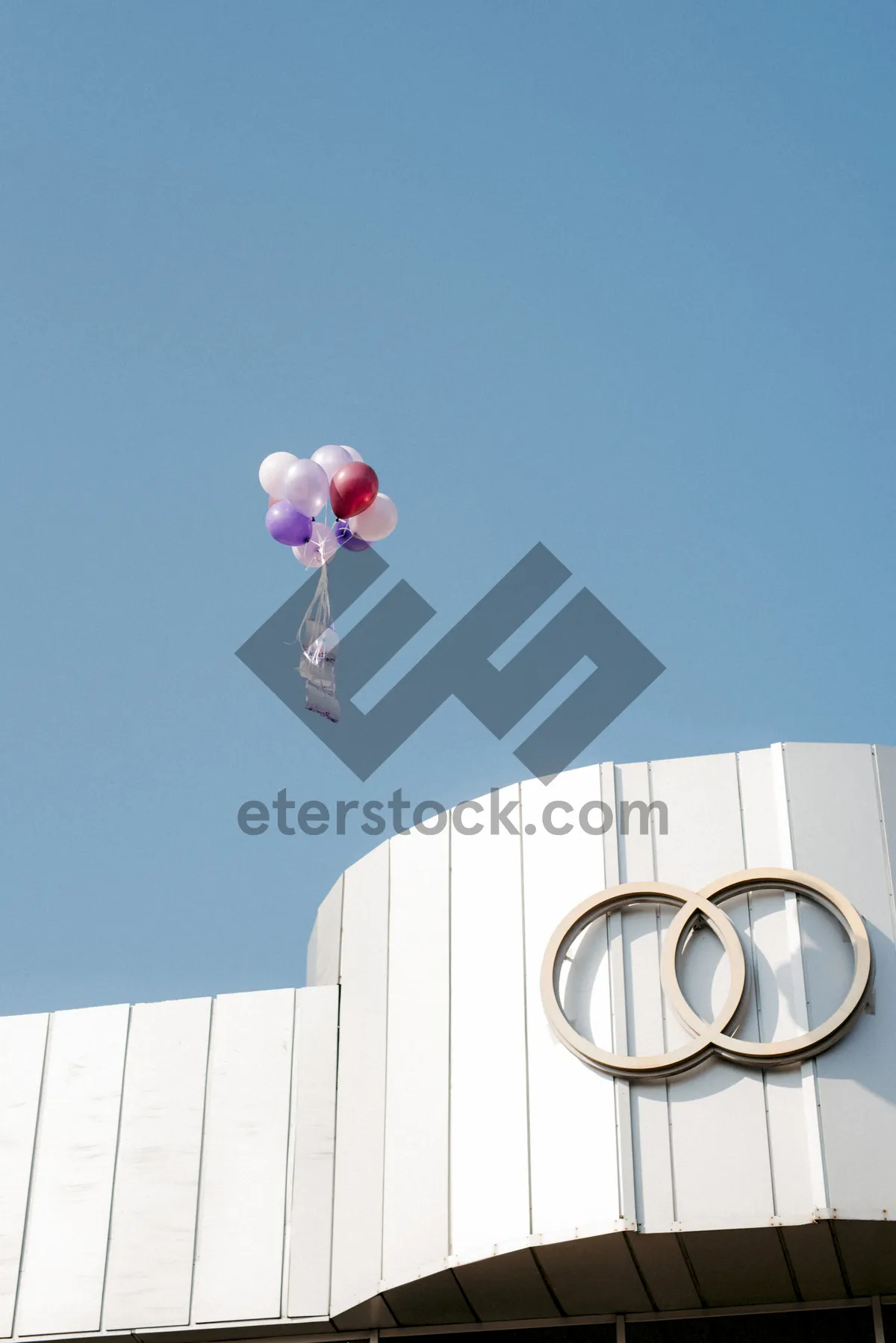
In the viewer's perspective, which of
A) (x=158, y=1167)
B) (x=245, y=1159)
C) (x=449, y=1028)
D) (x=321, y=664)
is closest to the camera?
(x=449, y=1028)

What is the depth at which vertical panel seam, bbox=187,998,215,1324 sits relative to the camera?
12273 mm

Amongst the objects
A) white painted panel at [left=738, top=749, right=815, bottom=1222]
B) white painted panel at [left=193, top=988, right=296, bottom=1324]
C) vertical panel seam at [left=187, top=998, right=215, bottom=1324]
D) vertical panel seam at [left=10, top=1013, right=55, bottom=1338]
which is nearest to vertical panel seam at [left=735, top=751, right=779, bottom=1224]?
white painted panel at [left=738, top=749, right=815, bottom=1222]

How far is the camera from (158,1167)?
12.7m

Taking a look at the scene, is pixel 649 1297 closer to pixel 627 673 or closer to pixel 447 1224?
pixel 447 1224

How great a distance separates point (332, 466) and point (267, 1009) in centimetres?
439

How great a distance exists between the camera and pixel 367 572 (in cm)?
1505

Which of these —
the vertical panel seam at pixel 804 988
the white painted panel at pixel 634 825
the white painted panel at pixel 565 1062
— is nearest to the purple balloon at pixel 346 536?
the white painted panel at pixel 565 1062

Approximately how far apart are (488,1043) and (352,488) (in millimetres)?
4511

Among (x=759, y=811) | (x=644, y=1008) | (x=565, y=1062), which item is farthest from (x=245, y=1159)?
(x=759, y=811)

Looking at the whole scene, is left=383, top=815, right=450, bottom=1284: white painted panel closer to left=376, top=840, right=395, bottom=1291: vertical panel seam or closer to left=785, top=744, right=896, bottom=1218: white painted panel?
left=376, top=840, right=395, bottom=1291: vertical panel seam

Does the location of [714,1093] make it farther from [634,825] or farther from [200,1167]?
[200,1167]

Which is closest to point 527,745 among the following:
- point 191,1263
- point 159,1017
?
point 159,1017

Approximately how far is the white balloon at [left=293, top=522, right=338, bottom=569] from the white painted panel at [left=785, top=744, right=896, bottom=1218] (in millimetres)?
4232

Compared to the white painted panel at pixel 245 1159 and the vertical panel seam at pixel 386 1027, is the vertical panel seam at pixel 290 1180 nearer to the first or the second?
the white painted panel at pixel 245 1159
